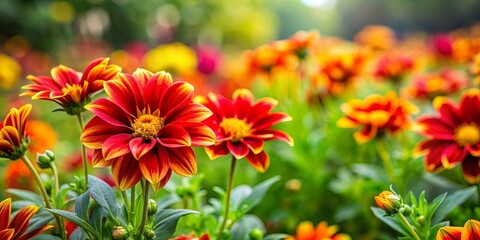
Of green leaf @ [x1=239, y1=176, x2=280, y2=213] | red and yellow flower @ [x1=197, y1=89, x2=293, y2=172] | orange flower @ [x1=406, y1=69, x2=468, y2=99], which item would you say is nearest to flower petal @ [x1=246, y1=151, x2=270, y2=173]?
red and yellow flower @ [x1=197, y1=89, x2=293, y2=172]

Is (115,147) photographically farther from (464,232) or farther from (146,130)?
(464,232)

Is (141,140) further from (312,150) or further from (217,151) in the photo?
(312,150)

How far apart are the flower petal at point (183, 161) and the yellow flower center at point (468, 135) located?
1.94 ft

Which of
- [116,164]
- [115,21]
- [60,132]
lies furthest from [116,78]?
[115,21]

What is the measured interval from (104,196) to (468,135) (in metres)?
0.74

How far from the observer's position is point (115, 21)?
5277 millimetres

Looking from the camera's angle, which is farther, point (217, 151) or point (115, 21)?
point (115, 21)

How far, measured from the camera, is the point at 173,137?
74 centimetres

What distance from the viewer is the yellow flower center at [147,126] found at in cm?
76

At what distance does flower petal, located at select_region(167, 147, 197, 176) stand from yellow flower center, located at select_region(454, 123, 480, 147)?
592 millimetres

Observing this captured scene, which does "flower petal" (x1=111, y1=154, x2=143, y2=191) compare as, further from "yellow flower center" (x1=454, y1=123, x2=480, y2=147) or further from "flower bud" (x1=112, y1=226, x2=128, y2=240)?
"yellow flower center" (x1=454, y1=123, x2=480, y2=147)

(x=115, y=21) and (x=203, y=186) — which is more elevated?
(x=115, y=21)

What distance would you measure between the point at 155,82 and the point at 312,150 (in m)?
0.92

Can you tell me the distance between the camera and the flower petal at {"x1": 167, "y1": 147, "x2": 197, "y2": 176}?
0.73 metres
